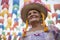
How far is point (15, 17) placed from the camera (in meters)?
1.30

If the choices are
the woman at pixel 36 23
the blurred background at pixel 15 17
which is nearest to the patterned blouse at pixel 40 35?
the woman at pixel 36 23

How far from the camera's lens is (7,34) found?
124 cm

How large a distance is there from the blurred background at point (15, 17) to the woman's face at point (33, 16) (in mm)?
236

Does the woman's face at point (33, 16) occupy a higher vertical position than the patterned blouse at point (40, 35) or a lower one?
higher

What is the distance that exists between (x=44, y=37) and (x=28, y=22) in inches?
6.0

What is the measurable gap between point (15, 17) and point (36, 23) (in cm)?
34

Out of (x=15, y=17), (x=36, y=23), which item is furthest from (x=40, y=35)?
(x=15, y=17)

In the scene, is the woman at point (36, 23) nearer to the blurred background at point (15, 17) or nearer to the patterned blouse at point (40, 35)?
the patterned blouse at point (40, 35)

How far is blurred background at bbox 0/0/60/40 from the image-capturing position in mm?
1241

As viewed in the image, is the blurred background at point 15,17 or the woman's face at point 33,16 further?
the blurred background at point 15,17

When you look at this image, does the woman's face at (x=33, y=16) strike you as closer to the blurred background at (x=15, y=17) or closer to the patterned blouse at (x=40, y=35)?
the patterned blouse at (x=40, y=35)

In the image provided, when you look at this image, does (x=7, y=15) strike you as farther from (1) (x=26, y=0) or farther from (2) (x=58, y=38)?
(2) (x=58, y=38)

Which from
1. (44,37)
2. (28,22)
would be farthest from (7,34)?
(44,37)

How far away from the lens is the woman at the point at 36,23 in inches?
37.3
